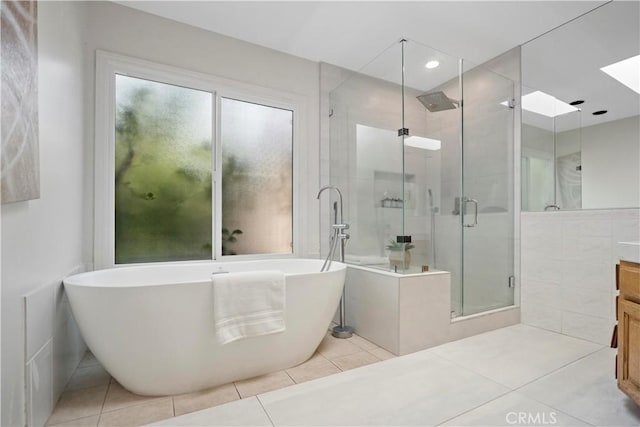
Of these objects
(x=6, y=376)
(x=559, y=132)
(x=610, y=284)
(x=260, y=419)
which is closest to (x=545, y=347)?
(x=610, y=284)

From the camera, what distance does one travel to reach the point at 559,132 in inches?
98.0

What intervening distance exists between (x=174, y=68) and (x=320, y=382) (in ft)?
8.32

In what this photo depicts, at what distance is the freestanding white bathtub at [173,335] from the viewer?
1.50m

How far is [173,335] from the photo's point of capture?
1.58 meters

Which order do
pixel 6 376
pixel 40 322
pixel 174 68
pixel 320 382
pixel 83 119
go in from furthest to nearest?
1. pixel 174 68
2. pixel 83 119
3. pixel 320 382
4. pixel 40 322
5. pixel 6 376

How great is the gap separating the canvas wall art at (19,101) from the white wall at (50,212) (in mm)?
106

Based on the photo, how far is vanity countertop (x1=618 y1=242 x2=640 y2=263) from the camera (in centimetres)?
139

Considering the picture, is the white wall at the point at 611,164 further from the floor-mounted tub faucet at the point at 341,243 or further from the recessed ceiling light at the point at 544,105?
the floor-mounted tub faucet at the point at 341,243

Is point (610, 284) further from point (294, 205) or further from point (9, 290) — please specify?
point (9, 290)

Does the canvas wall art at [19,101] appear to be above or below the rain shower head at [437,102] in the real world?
below

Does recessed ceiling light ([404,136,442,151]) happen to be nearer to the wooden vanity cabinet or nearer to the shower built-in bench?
the shower built-in bench

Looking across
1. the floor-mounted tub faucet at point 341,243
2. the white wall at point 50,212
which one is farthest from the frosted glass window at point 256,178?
the white wall at point 50,212

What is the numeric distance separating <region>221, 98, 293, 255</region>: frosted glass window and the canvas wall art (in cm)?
147

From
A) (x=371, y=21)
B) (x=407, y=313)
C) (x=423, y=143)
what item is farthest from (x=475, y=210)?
(x=371, y=21)
